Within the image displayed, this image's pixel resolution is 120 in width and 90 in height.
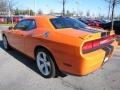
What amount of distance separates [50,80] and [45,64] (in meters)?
0.43

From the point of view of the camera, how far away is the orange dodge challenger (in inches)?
149

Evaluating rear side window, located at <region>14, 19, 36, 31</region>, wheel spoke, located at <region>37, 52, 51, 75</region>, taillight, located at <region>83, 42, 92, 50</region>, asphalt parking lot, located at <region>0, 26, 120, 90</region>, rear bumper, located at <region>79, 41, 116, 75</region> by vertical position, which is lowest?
asphalt parking lot, located at <region>0, 26, 120, 90</region>

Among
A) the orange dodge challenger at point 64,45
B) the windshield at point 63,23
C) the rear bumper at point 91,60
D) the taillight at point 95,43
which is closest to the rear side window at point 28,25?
the orange dodge challenger at point 64,45

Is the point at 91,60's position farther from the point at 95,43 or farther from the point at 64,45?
the point at 64,45

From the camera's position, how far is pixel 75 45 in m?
3.74

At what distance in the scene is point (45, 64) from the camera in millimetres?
4770

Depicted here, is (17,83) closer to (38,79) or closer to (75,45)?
(38,79)

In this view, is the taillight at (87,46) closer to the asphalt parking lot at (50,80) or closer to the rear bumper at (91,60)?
the rear bumper at (91,60)

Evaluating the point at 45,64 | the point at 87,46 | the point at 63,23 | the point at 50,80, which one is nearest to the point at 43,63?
the point at 45,64

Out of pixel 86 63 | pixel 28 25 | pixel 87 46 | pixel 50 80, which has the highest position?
pixel 28 25

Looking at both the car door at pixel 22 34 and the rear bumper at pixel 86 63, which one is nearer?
the rear bumper at pixel 86 63

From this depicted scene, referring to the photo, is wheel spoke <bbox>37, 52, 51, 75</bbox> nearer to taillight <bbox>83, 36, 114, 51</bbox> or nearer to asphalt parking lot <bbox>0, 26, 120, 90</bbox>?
asphalt parking lot <bbox>0, 26, 120, 90</bbox>

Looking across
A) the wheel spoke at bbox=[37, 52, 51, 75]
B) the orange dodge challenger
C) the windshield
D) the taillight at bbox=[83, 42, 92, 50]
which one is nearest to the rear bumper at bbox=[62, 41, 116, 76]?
the orange dodge challenger

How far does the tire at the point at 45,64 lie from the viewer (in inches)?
177
